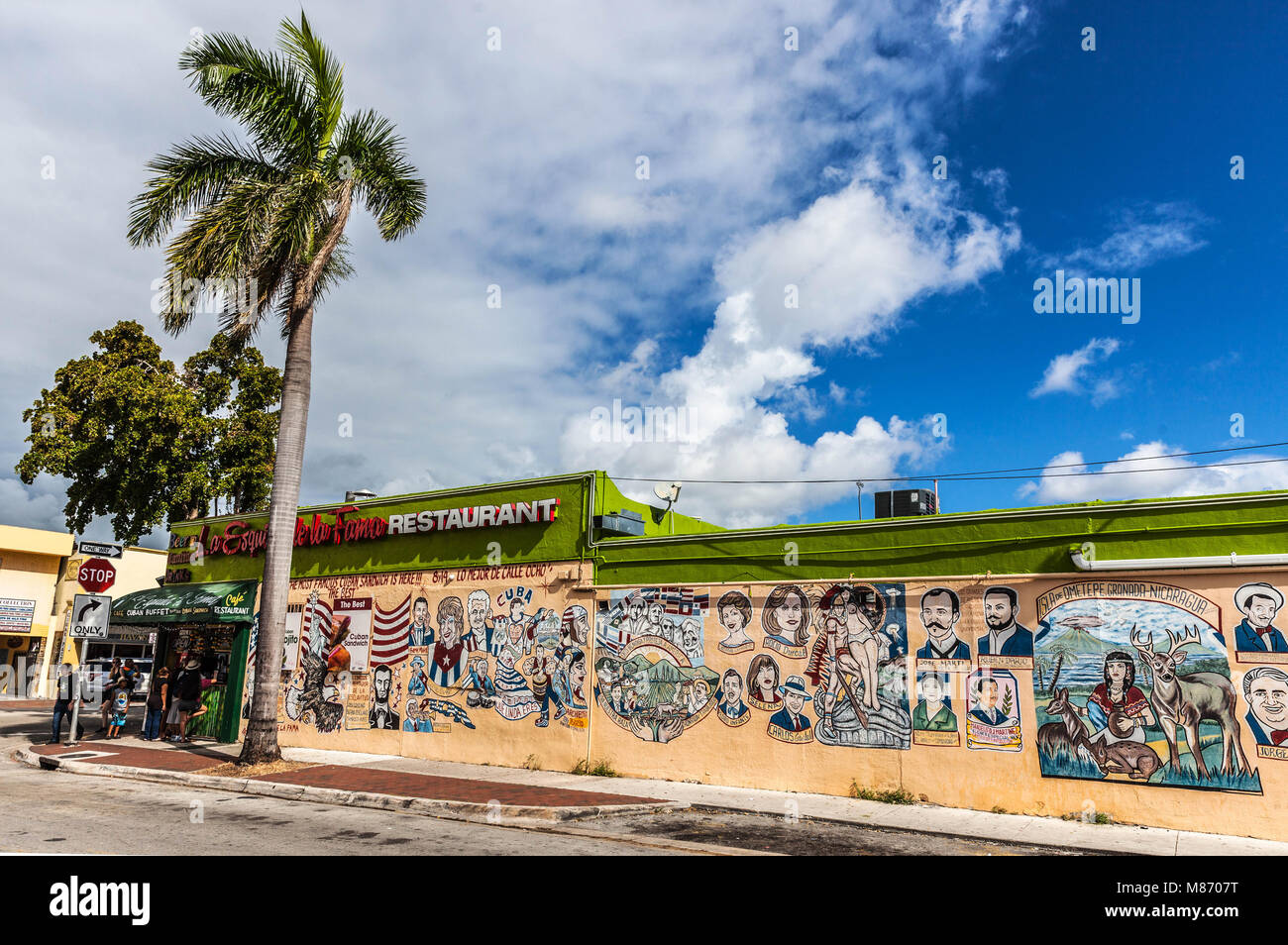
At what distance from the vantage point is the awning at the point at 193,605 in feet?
63.9

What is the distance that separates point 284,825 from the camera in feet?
33.2

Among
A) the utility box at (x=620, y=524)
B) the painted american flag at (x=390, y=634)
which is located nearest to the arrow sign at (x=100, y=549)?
the painted american flag at (x=390, y=634)

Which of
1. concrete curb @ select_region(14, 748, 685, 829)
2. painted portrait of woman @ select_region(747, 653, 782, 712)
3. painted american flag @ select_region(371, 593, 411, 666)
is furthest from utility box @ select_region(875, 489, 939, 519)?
painted american flag @ select_region(371, 593, 411, 666)

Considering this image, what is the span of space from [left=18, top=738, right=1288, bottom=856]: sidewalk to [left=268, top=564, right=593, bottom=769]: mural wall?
2.34 ft

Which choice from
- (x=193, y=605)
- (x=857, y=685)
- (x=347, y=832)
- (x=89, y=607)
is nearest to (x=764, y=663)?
(x=857, y=685)

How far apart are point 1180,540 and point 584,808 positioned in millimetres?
8742

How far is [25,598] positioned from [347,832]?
3448 centimetres

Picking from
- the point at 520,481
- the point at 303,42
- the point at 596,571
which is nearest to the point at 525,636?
the point at 596,571

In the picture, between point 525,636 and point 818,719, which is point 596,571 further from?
point 818,719

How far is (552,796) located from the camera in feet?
40.8

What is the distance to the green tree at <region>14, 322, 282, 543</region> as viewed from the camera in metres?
30.1

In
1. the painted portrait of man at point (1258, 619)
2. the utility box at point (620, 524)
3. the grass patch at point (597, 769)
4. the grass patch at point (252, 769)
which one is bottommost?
the grass patch at point (252, 769)

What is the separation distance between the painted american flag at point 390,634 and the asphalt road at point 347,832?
5.66m

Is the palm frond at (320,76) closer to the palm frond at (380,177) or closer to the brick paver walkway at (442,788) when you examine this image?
the palm frond at (380,177)
